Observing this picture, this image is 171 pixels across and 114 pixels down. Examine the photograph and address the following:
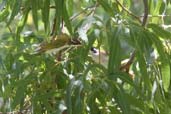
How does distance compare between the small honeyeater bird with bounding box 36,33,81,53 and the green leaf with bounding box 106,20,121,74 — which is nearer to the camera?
the green leaf with bounding box 106,20,121,74

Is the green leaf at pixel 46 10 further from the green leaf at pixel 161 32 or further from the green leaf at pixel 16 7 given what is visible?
the green leaf at pixel 161 32

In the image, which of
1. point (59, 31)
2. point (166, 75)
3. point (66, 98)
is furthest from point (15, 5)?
point (166, 75)

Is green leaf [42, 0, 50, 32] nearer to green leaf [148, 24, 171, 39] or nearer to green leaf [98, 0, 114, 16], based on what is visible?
green leaf [98, 0, 114, 16]

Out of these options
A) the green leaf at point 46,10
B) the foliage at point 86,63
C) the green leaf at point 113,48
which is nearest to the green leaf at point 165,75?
the foliage at point 86,63

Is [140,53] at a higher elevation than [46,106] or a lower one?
higher

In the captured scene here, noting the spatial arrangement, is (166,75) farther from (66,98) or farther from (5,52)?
(5,52)

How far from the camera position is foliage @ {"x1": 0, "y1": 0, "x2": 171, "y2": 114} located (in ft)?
3.67

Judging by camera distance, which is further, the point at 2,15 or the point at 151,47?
the point at 2,15

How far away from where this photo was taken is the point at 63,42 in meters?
1.25

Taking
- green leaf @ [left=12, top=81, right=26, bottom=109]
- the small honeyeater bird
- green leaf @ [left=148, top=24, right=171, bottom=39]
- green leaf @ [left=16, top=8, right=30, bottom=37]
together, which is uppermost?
green leaf @ [left=16, top=8, right=30, bottom=37]

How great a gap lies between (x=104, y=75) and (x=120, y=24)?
0.12m

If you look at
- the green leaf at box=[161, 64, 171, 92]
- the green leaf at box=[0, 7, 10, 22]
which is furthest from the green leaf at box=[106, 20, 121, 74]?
the green leaf at box=[0, 7, 10, 22]

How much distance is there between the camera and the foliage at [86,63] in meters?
1.12

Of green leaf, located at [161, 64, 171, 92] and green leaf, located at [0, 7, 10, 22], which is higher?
green leaf, located at [0, 7, 10, 22]
